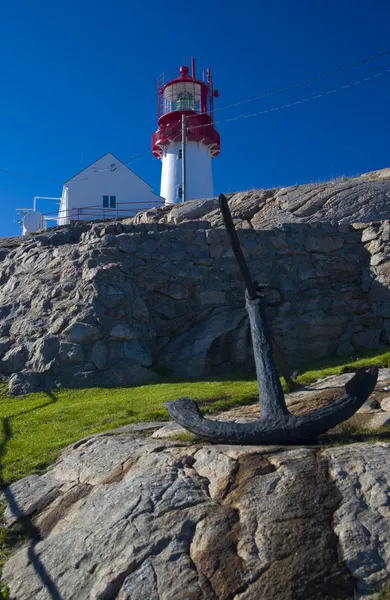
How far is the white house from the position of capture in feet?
→ 92.6

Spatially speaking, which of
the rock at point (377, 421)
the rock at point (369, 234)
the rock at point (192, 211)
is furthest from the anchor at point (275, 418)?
the rock at point (192, 211)

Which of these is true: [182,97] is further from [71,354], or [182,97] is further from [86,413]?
[86,413]

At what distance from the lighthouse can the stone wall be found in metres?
14.2

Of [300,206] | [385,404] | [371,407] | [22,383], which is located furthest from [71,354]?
[300,206]

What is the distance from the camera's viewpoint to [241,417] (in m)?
6.89

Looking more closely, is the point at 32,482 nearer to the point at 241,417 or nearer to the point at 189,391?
the point at 241,417

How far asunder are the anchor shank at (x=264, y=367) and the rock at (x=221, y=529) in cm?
39

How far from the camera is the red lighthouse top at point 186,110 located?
28516mm

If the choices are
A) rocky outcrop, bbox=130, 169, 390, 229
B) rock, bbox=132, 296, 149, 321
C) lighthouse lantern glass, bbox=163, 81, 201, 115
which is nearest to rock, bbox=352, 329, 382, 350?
rocky outcrop, bbox=130, 169, 390, 229

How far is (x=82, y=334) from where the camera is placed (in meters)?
11.4

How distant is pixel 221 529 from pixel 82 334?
7867 mm

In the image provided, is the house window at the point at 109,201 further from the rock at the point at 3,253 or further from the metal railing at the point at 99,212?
the rock at the point at 3,253

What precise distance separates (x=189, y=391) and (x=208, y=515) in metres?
5.11

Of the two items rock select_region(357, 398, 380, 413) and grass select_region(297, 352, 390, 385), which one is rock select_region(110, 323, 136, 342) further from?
rock select_region(357, 398, 380, 413)
